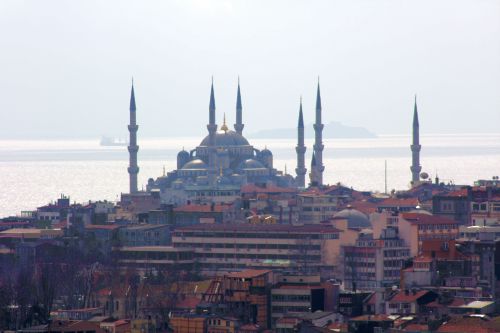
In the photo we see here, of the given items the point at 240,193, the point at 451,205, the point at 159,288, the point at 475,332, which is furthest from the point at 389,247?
the point at 240,193

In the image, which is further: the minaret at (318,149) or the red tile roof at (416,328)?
the minaret at (318,149)

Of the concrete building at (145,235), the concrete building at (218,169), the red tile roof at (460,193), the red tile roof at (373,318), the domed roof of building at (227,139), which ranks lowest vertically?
the red tile roof at (373,318)

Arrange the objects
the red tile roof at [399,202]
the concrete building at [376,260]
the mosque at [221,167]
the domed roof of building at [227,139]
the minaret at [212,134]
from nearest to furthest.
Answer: the concrete building at [376,260], the red tile roof at [399,202], the mosque at [221,167], the minaret at [212,134], the domed roof of building at [227,139]

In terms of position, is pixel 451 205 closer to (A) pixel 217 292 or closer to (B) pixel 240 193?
(B) pixel 240 193

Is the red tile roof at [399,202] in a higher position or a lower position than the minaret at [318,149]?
lower

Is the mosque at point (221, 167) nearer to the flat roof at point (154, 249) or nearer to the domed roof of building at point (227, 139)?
the domed roof of building at point (227, 139)

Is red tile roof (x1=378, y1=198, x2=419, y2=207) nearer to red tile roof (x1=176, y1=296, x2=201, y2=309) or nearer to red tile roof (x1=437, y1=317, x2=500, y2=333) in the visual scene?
red tile roof (x1=176, y1=296, x2=201, y2=309)

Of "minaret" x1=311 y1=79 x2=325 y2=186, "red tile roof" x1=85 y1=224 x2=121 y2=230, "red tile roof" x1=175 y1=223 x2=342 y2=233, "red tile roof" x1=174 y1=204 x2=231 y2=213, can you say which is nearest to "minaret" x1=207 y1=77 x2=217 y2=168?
"minaret" x1=311 y1=79 x2=325 y2=186

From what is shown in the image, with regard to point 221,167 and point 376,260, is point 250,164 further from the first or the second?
point 376,260

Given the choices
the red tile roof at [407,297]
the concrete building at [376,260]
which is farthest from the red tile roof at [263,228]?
the red tile roof at [407,297]

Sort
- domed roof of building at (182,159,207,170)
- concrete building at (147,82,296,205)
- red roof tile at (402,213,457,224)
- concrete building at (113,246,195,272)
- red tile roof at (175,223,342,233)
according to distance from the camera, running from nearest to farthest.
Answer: red roof tile at (402,213,457,224)
concrete building at (113,246,195,272)
red tile roof at (175,223,342,233)
concrete building at (147,82,296,205)
domed roof of building at (182,159,207,170)

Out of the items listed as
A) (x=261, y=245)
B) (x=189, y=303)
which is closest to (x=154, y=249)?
(x=261, y=245)
